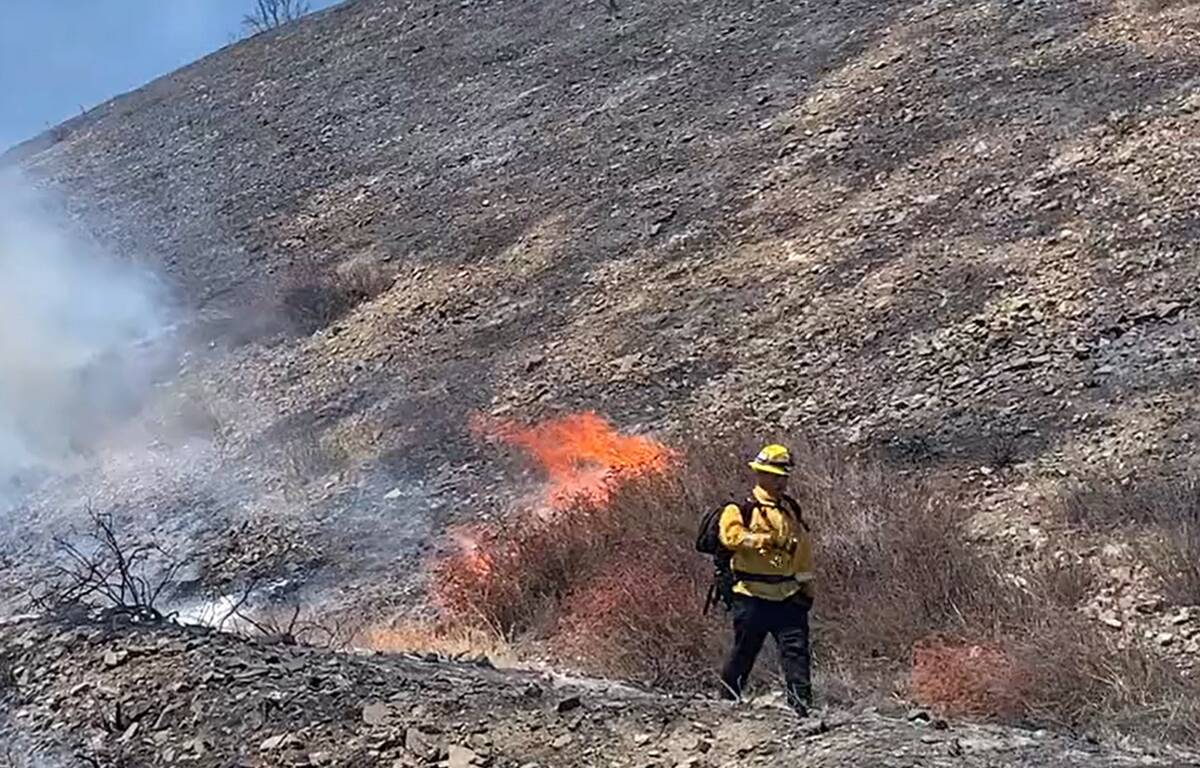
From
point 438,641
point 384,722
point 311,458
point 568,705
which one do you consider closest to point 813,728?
point 568,705

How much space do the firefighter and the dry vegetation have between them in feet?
1.51

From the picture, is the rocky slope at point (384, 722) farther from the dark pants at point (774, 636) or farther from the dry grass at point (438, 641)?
the dry grass at point (438, 641)

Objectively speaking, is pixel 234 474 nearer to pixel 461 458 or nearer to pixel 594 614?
pixel 461 458

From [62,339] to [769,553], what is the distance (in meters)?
14.0

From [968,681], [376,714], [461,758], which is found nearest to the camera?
[461,758]

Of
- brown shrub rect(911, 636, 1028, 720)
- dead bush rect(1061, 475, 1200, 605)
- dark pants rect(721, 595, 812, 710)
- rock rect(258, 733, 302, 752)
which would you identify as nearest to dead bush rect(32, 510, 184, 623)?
rock rect(258, 733, 302, 752)

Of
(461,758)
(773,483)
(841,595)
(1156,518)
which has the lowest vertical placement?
(1156,518)

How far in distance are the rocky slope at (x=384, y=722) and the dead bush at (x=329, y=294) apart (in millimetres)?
9038

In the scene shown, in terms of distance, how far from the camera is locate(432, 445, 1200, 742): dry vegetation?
267 inches

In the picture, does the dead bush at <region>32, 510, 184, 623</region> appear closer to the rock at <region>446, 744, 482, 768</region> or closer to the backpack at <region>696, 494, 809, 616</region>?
the rock at <region>446, 744, 482, 768</region>

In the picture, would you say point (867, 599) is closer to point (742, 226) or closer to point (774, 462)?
point (774, 462)

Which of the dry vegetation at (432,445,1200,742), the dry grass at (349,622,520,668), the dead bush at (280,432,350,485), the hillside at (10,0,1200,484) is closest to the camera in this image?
the dry vegetation at (432,445,1200,742)

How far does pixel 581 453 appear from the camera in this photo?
1238 centimetres

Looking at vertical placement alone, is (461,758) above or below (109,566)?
above
